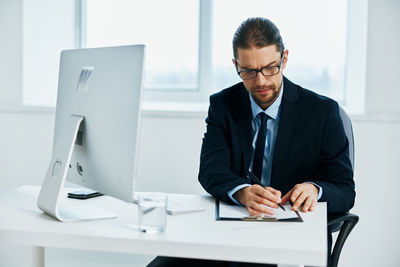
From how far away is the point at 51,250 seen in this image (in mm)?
2984

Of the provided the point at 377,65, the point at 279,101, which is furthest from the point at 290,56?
the point at 279,101

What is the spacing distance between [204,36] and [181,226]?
192 centimetres

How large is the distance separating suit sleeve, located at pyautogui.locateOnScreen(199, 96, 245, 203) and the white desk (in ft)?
0.53

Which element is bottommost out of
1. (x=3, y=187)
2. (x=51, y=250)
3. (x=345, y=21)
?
(x=51, y=250)

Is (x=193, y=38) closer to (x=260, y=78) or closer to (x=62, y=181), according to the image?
(x=260, y=78)

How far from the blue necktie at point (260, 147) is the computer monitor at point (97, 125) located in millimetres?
613

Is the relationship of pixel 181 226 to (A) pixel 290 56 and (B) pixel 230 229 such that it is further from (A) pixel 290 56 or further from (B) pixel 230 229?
(A) pixel 290 56

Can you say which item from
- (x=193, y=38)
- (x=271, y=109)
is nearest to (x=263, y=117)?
(x=271, y=109)

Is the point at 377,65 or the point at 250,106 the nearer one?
the point at 250,106

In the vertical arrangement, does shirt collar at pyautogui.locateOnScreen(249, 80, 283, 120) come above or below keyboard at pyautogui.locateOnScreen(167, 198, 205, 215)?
above

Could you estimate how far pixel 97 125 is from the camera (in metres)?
1.41

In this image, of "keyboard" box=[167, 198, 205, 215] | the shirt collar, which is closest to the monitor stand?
"keyboard" box=[167, 198, 205, 215]

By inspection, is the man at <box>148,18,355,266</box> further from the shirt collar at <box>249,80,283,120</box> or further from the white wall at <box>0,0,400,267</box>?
the white wall at <box>0,0,400,267</box>

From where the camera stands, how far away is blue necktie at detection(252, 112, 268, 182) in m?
1.81
